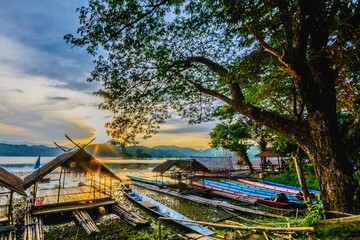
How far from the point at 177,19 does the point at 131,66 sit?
2.80m

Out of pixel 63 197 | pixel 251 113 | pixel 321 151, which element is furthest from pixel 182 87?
pixel 63 197

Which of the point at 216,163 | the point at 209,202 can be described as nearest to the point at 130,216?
the point at 209,202

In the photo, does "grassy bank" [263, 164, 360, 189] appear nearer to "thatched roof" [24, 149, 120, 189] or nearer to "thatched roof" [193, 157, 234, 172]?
"thatched roof" [193, 157, 234, 172]

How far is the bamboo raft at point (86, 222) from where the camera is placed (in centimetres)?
1068

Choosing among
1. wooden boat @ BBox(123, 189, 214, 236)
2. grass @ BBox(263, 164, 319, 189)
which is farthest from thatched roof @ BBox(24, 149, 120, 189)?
grass @ BBox(263, 164, 319, 189)

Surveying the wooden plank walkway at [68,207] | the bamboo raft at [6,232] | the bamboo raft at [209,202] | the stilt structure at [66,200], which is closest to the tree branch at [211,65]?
the bamboo raft at [209,202]

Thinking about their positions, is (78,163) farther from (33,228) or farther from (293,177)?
(293,177)

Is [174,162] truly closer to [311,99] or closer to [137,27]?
[137,27]

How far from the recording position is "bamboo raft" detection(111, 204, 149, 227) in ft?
38.3

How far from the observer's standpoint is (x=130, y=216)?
497 inches

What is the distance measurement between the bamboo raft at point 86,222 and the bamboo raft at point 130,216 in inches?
72.6

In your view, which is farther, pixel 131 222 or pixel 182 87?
pixel 131 222

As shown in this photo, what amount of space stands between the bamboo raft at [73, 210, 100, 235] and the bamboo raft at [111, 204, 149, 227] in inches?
72.6

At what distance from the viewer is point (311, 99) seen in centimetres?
588
